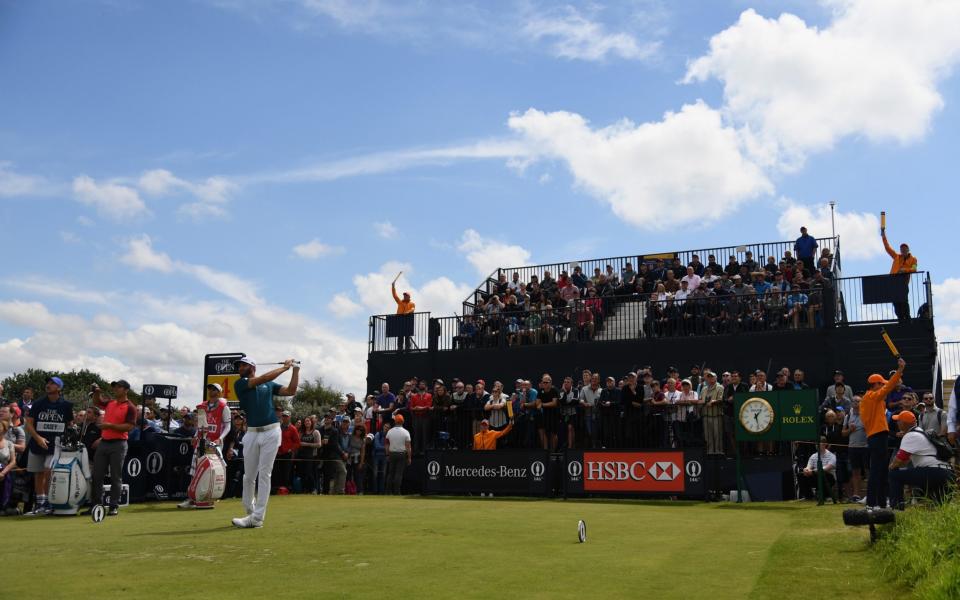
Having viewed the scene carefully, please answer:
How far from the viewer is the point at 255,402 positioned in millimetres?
11102

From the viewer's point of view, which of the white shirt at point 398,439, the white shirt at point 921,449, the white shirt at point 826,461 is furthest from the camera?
the white shirt at point 398,439

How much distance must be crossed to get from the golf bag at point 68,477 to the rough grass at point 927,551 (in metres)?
11.7

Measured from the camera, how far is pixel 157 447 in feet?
61.7

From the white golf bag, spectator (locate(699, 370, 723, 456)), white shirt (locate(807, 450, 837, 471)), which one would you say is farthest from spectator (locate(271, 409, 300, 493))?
white shirt (locate(807, 450, 837, 471))

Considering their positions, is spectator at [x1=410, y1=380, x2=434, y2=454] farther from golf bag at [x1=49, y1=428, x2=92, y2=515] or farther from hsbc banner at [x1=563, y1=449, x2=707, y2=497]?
golf bag at [x1=49, y1=428, x2=92, y2=515]

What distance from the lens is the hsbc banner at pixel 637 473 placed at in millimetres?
18172

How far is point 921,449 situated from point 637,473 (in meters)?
8.26

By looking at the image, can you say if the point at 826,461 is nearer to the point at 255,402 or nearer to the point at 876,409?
the point at 876,409

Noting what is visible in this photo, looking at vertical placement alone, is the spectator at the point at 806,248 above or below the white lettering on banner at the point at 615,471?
above

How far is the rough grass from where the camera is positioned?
6.04 meters

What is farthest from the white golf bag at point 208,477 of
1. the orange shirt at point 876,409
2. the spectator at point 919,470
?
the spectator at point 919,470

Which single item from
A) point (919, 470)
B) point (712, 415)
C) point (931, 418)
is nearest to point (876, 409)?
point (919, 470)

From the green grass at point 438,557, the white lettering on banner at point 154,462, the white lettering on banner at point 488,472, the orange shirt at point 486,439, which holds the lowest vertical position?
the green grass at point 438,557

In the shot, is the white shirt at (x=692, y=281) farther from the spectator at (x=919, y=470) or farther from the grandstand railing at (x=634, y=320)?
the spectator at (x=919, y=470)
